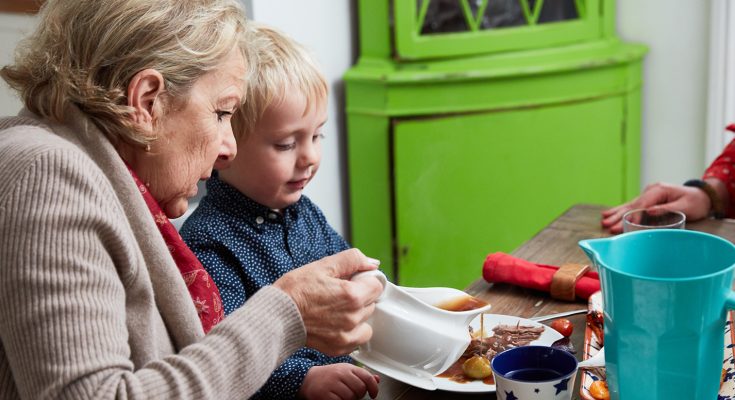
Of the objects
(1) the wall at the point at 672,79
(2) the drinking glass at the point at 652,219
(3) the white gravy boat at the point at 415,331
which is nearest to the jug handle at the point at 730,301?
(3) the white gravy boat at the point at 415,331

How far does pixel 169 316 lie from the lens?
1.06m

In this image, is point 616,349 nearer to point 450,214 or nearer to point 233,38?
point 233,38

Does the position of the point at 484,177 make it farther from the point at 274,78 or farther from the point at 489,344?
the point at 489,344

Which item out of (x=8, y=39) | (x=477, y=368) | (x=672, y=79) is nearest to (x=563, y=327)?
(x=477, y=368)

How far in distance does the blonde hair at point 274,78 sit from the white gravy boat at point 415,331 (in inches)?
18.8

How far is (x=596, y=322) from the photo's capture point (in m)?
1.24

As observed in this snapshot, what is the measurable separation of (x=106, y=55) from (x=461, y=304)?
543 millimetres

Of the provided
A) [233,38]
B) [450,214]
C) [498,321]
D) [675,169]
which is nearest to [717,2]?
[675,169]

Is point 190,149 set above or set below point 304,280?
above

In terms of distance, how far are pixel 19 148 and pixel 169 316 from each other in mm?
273

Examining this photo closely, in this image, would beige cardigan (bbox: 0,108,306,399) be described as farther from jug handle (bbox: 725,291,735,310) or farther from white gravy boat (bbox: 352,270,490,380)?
jug handle (bbox: 725,291,735,310)

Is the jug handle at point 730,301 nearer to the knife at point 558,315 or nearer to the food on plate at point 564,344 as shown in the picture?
the food on plate at point 564,344

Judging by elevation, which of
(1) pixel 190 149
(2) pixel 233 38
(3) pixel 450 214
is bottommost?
(3) pixel 450 214

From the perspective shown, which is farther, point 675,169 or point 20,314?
point 675,169
